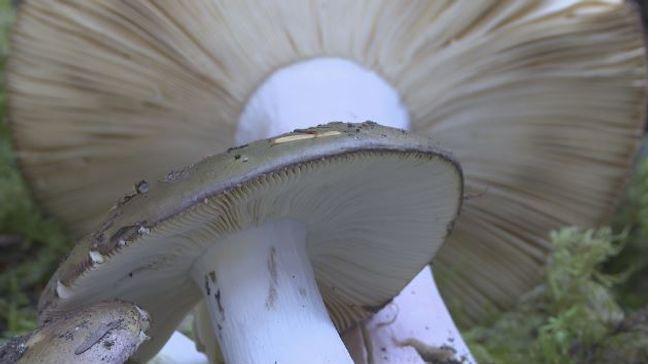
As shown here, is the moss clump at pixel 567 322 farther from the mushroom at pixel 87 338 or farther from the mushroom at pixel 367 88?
the mushroom at pixel 87 338

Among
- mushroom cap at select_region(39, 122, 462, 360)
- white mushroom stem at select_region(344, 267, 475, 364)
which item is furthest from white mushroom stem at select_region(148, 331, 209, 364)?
white mushroom stem at select_region(344, 267, 475, 364)

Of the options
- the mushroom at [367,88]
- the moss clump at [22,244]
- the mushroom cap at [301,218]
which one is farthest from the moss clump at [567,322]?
the moss clump at [22,244]

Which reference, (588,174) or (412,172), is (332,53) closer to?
(412,172)

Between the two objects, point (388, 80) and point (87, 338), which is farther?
point (388, 80)

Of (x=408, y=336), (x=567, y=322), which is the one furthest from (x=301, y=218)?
(x=567, y=322)

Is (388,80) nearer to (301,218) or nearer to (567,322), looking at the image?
(301,218)

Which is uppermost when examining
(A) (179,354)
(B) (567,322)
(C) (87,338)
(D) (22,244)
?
(B) (567,322)
